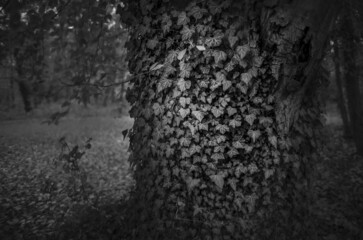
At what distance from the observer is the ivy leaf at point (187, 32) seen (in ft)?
9.47

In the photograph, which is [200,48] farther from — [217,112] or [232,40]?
[217,112]

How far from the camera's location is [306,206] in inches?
132

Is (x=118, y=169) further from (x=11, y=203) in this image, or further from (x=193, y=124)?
(x=193, y=124)

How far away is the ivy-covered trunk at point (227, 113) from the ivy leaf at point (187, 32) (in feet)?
0.04

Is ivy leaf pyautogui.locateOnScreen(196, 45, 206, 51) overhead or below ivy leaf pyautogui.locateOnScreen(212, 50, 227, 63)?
overhead

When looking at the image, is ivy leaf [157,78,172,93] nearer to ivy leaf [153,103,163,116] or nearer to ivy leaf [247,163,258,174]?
ivy leaf [153,103,163,116]

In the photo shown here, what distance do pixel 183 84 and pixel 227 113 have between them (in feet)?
1.89

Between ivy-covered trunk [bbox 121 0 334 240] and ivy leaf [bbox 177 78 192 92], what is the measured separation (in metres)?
0.02

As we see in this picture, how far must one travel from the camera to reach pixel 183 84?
298 centimetres

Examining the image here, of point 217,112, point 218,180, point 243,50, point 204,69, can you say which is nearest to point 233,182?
point 218,180

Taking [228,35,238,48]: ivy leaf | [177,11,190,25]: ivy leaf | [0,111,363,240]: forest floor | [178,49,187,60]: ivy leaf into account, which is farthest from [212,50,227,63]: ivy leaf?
[0,111,363,240]: forest floor

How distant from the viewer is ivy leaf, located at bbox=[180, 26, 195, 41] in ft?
9.47

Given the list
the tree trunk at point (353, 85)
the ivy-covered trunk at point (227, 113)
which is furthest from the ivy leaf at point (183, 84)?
the tree trunk at point (353, 85)

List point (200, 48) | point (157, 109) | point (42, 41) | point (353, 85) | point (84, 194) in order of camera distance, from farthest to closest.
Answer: point (353, 85) < point (42, 41) < point (84, 194) < point (157, 109) < point (200, 48)
